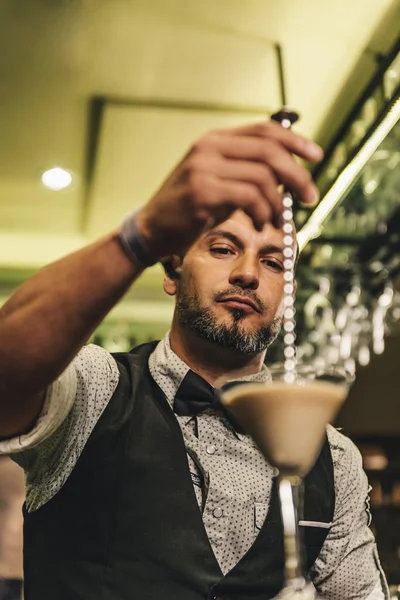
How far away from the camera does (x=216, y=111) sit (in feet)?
13.9

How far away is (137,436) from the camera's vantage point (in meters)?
1.59

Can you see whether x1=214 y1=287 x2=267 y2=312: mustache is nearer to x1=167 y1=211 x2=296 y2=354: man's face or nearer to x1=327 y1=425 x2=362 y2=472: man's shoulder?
x1=167 y1=211 x2=296 y2=354: man's face

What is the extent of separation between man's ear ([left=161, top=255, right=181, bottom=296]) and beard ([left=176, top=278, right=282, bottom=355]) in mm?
156

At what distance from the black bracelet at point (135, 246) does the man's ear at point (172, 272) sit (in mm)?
918

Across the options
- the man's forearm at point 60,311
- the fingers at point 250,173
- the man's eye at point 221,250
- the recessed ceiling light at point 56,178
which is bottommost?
the man's forearm at point 60,311

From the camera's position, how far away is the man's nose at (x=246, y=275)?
176cm

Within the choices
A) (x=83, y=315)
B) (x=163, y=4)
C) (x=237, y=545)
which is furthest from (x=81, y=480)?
(x=163, y=4)

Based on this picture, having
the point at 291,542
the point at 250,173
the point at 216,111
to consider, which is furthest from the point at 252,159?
the point at 216,111

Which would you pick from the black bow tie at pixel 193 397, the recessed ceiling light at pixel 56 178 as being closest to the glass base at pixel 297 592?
the black bow tie at pixel 193 397

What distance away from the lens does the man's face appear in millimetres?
1774

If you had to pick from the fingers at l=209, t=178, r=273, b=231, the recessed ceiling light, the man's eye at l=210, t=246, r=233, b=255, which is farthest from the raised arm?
the recessed ceiling light

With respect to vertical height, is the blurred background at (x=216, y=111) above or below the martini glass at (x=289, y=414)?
above

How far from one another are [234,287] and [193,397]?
0.91 feet

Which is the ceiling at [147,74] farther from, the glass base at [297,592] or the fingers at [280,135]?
the glass base at [297,592]
